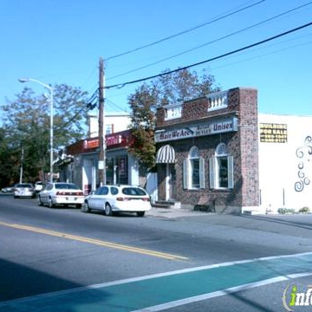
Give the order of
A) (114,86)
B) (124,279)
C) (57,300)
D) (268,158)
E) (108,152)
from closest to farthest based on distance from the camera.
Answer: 1. (57,300)
2. (124,279)
3. (268,158)
4. (114,86)
5. (108,152)

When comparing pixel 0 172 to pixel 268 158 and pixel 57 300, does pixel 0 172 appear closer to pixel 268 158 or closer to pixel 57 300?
pixel 268 158

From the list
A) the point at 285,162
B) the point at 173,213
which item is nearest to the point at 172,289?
the point at 173,213

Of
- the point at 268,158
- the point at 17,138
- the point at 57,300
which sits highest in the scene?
the point at 17,138

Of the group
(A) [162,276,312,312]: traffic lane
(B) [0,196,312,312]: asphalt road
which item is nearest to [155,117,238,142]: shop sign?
(B) [0,196,312,312]: asphalt road

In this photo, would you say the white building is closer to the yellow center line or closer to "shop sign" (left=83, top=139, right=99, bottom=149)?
the yellow center line

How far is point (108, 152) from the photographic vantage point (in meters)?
36.8

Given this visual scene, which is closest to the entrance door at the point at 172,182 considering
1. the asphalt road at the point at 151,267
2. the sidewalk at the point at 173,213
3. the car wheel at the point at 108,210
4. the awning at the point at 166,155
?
the awning at the point at 166,155

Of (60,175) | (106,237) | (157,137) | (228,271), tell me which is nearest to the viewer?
(228,271)

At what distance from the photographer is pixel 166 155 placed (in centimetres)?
2927

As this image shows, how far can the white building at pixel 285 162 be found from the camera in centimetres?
2473

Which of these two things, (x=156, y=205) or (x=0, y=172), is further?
(x=0, y=172)

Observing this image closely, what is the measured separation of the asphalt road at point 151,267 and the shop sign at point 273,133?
22.1 ft

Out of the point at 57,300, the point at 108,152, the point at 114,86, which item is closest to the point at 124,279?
the point at 57,300

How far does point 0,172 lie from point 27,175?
184 inches
